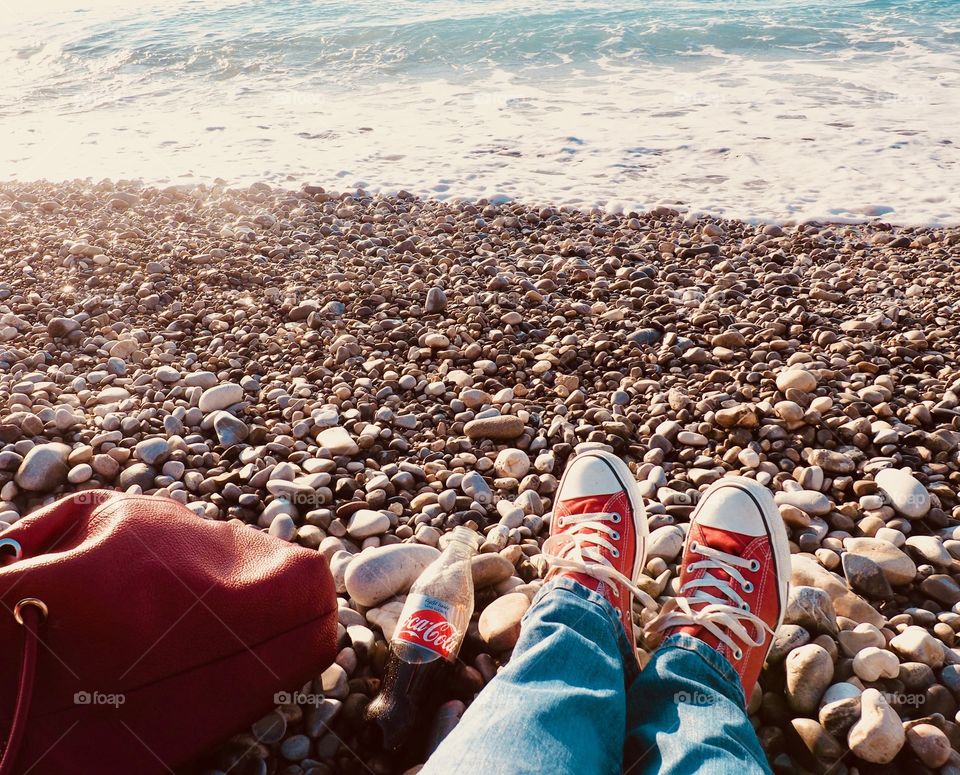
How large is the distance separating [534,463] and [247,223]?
10.9ft

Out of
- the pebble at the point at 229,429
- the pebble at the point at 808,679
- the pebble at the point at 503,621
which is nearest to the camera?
the pebble at the point at 808,679

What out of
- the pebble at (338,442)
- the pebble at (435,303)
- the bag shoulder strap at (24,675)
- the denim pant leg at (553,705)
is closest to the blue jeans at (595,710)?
the denim pant leg at (553,705)

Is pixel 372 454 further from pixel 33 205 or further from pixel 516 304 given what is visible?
pixel 33 205

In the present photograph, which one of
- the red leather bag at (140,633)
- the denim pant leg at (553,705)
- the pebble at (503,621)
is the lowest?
the pebble at (503,621)

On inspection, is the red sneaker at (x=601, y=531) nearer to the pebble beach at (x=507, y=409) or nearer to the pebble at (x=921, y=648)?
the pebble beach at (x=507, y=409)

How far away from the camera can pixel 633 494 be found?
7.62 feet

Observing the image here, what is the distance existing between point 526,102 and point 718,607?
26.9ft

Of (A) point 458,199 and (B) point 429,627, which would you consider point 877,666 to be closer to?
(B) point 429,627

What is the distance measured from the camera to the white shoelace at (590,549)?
6.32 ft

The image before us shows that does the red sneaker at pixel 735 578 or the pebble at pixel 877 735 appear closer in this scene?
the pebble at pixel 877 735

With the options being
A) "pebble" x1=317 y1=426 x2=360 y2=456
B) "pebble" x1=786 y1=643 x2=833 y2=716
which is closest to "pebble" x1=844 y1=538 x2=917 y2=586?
"pebble" x1=786 y1=643 x2=833 y2=716

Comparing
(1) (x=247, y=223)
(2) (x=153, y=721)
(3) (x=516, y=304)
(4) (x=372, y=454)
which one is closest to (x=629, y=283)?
(3) (x=516, y=304)

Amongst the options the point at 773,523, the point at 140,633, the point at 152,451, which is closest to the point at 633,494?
the point at 773,523

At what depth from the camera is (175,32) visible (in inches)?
555
